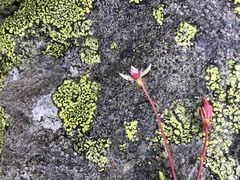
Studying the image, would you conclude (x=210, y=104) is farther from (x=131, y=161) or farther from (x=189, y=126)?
(x=131, y=161)

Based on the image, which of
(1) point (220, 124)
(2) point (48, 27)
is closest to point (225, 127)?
(1) point (220, 124)

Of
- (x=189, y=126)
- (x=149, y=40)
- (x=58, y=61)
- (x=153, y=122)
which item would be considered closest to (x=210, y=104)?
(x=189, y=126)

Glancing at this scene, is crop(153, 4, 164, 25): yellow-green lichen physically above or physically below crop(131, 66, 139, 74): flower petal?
above

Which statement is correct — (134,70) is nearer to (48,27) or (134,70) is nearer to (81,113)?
(81,113)

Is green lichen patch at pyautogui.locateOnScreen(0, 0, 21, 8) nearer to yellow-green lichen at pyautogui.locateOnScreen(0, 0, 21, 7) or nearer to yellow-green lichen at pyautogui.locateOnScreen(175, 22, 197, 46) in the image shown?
yellow-green lichen at pyautogui.locateOnScreen(0, 0, 21, 7)

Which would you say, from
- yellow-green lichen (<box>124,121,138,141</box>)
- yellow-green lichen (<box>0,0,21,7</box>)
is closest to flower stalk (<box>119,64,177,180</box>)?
yellow-green lichen (<box>124,121,138,141</box>)

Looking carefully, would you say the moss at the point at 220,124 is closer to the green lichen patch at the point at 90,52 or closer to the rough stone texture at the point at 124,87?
the rough stone texture at the point at 124,87
